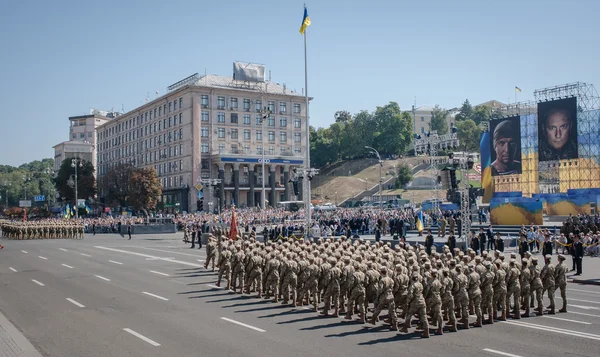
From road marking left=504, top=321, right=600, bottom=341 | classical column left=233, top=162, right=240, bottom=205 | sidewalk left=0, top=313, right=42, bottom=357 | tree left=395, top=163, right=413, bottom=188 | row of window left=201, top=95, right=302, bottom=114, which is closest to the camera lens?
sidewalk left=0, top=313, right=42, bottom=357

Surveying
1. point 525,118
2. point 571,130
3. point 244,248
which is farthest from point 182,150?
point 244,248

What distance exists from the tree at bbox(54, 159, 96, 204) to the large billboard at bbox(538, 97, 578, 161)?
68975 millimetres

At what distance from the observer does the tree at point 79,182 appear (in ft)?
301

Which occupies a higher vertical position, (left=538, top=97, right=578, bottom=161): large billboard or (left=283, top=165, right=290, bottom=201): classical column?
(left=538, top=97, right=578, bottom=161): large billboard

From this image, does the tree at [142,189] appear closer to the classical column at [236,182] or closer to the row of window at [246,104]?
the classical column at [236,182]

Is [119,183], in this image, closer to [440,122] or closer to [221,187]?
[221,187]

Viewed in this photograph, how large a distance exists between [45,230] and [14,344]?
43486mm

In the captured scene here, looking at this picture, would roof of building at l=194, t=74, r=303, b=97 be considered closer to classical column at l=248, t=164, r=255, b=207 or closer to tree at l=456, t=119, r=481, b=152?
classical column at l=248, t=164, r=255, b=207

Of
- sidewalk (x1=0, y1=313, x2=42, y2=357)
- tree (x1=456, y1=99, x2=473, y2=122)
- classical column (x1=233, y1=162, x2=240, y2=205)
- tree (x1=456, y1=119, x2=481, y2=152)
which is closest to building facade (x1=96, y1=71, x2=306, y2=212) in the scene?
classical column (x1=233, y1=162, x2=240, y2=205)

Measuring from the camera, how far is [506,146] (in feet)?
200

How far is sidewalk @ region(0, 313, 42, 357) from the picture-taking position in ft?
36.7

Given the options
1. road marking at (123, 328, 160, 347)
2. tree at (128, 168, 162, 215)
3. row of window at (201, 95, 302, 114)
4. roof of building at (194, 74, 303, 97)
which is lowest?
road marking at (123, 328, 160, 347)

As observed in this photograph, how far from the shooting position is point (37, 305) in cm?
1662

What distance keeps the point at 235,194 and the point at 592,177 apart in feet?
152
